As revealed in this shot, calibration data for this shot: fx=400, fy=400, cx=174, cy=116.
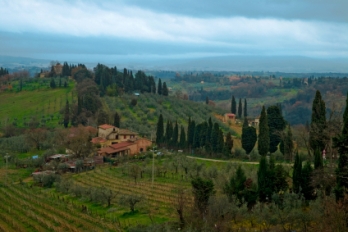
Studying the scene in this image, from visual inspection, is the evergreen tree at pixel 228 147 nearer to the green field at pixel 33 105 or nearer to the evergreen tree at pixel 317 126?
the evergreen tree at pixel 317 126

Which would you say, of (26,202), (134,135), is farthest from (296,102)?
(26,202)

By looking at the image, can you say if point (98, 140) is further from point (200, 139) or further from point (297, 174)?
point (297, 174)

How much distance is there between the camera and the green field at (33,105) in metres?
72.1

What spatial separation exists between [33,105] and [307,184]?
68.7 metres

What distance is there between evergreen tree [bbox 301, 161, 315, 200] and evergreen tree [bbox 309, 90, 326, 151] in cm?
396

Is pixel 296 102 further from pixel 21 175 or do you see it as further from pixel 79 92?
pixel 21 175

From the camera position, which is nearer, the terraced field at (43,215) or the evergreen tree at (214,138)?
the terraced field at (43,215)

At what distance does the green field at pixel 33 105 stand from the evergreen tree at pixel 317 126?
163 ft

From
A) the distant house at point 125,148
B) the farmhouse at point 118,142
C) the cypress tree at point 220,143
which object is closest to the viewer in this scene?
the cypress tree at point 220,143

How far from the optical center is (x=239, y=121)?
2968 inches

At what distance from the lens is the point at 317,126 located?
94.2 ft

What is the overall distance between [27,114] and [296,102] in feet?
259

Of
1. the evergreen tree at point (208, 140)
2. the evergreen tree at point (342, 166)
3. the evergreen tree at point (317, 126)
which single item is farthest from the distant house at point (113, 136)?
the evergreen tree at point (342, 166)

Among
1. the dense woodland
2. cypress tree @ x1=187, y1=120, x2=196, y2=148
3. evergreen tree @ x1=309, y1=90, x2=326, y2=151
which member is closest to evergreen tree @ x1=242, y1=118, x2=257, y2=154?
the dense woodland
